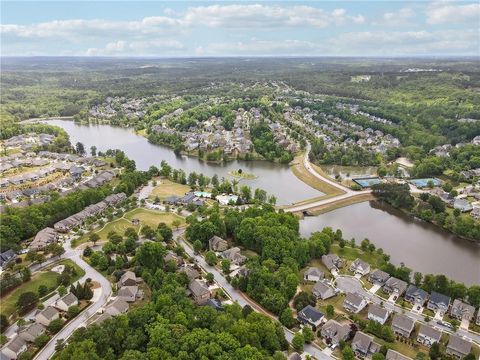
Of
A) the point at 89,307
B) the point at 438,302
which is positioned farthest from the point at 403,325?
the point at 89,307

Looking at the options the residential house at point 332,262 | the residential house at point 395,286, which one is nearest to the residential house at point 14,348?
the residential house at point 332,262

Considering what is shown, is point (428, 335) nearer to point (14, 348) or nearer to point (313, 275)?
point (313, 275)

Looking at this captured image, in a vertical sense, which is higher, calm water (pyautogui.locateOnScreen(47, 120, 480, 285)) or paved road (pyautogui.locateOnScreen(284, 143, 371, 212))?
paved road (pyautogui.locateOnScreen(284, 143, 371, 212))

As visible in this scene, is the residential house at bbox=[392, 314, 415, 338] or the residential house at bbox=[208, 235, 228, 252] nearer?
the residential house at bbox=[392, 314, 415, 338]

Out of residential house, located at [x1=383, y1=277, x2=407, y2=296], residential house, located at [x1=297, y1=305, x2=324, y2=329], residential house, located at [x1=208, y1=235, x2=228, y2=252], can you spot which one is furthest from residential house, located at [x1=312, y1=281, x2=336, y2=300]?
residential house, located at [x1=208, y1=235, x2=228, y2=252]

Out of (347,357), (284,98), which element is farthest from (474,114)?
(347,357)

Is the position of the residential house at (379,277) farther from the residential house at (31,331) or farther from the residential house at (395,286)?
the residential house at (31,331)

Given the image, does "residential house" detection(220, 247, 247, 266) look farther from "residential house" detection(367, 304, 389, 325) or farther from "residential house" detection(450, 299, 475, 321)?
"residential house" detection(450, 299, 475, 321)
